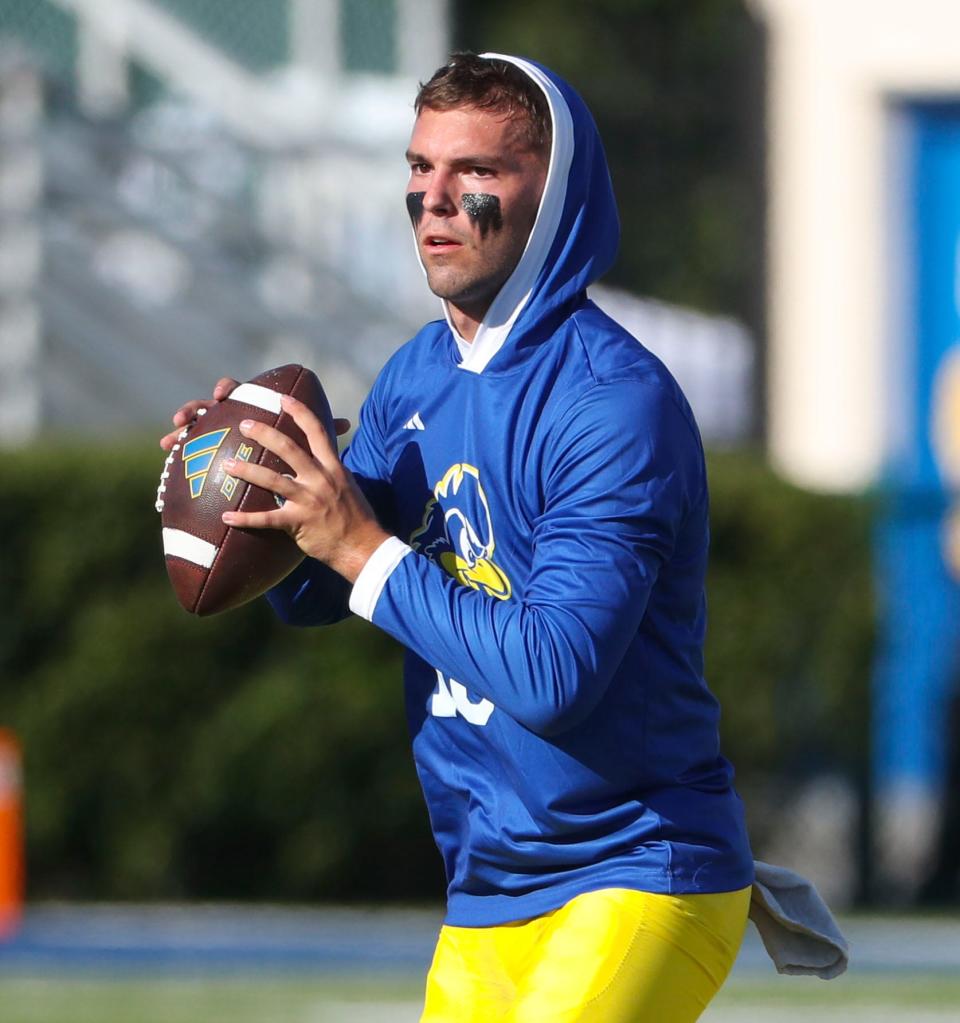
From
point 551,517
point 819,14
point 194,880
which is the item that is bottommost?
point 194,880

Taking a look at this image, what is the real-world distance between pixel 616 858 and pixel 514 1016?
28cm

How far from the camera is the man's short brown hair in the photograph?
3621mm

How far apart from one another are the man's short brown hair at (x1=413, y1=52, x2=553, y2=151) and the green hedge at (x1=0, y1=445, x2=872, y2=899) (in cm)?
634

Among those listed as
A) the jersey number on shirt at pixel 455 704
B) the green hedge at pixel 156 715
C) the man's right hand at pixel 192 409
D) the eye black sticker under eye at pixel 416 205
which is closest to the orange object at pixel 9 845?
the green hedge at pixel 156 715

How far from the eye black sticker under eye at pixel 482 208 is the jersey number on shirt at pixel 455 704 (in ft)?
2.26

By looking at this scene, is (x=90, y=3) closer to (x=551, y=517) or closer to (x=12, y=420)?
(x=12, y=420)

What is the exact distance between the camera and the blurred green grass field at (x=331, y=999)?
25.5 feet

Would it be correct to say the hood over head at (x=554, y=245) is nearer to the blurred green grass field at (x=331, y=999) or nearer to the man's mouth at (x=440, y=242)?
the man's mouth at (x=440, y=242)

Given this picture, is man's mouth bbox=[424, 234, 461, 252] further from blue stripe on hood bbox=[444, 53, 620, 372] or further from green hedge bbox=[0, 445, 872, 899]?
green hedge bbox=[0, 445, 872, 899]

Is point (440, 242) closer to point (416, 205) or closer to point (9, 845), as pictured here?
point (416, 205)

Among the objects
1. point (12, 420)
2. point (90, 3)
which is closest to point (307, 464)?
point (12, 420)

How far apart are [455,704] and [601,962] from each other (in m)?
0.47

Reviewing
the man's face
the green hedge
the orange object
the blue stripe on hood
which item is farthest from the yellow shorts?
the green hedge

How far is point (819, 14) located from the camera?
1598 cm
